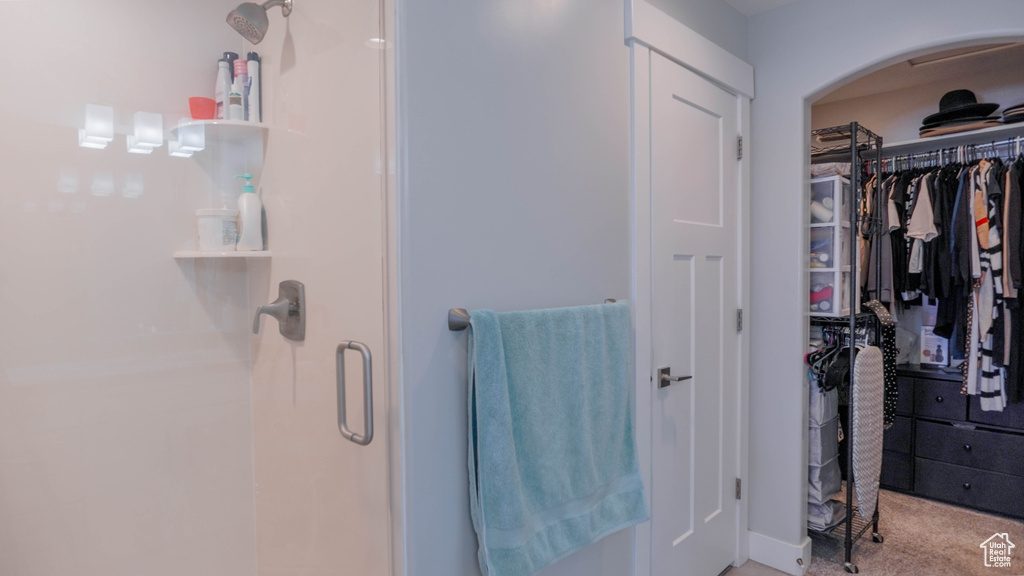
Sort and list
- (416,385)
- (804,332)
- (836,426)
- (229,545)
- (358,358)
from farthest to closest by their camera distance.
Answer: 1. (836,426)
2. (804,332)
3. (229,545)
4. (358,358)
5. (416,385)

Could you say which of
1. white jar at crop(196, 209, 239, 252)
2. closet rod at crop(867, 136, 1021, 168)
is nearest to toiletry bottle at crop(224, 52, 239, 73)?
white jar at crop(196, 209, 239, 252)

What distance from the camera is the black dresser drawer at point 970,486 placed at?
2869mm

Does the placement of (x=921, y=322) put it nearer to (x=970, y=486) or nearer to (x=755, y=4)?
(x=970, y=486)

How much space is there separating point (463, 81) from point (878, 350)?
2200 mm

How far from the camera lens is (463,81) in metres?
1.32

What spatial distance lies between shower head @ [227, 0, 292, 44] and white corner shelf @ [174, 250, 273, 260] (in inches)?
23.8

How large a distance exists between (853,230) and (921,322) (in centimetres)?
153

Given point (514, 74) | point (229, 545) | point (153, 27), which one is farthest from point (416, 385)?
point (153, 27)

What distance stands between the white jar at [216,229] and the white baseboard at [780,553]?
2425mm

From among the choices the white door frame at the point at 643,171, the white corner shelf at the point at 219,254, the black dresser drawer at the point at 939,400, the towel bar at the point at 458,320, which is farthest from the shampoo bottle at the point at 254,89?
the black dresser drawer at the point at 939,400

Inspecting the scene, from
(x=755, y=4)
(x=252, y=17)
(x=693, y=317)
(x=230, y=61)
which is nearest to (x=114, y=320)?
(x=230, y=61)

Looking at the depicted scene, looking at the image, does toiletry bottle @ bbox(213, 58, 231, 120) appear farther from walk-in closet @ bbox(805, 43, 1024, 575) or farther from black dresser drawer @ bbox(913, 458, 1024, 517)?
black dresser drawer @ bbox(913, 458, 1024, 517)

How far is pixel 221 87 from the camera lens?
1607mm

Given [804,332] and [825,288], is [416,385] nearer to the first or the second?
[804,332]
